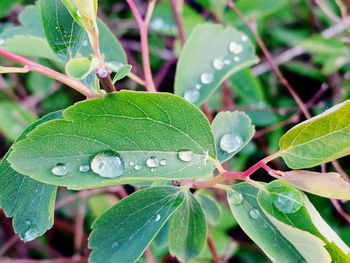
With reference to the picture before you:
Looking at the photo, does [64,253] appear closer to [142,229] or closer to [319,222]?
[142,229]

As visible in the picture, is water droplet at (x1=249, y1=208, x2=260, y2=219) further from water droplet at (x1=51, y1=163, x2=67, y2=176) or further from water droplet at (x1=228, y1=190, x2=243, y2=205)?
water droplet at (x1=51, y1=163, x2=67, y2=176)

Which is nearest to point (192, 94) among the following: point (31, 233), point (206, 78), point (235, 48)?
Answer: point (206, 78)

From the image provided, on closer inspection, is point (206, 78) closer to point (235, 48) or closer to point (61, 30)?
point (235, 48)

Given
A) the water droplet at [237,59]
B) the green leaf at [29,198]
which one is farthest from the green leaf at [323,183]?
the water droplet at [237,59]

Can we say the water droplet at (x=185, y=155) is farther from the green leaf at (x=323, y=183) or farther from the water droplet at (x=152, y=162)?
the green leaf at (x=323, y=183)

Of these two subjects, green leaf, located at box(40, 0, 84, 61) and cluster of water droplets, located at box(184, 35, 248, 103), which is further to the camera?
cluster of water droplets, located at box(184, 35, 248, 103)

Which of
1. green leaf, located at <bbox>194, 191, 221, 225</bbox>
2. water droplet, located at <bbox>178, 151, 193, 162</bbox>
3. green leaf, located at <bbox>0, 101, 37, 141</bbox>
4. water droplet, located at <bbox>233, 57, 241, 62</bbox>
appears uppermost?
water droplet, located at <bbox>178, 151, 193, 162</bbox>

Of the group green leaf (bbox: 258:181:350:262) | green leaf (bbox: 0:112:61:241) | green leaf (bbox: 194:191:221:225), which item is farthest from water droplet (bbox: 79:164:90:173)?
green leaf (bbox: 194:191:221:225)

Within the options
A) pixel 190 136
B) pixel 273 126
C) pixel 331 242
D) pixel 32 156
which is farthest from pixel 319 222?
pixel 273 126
